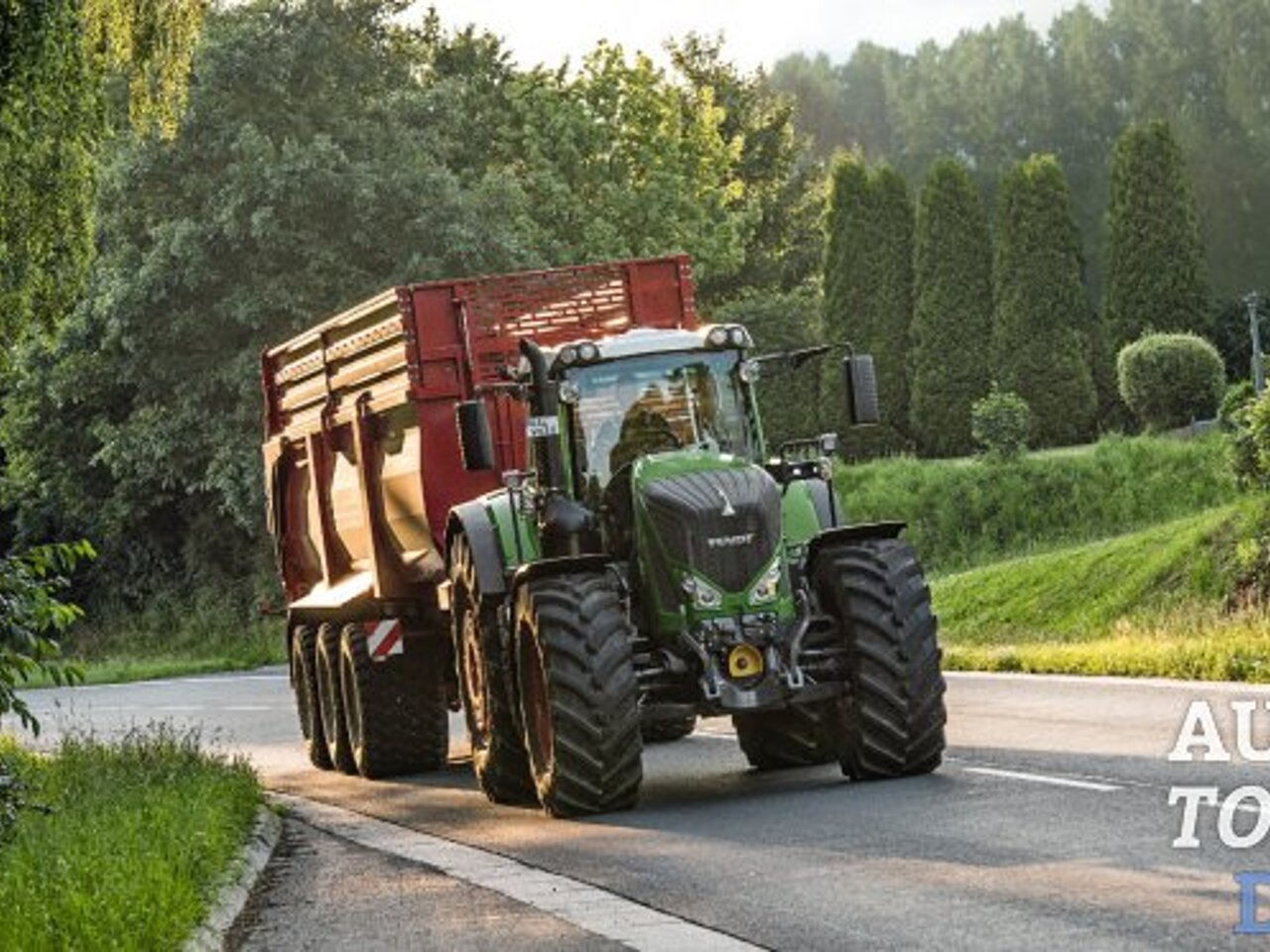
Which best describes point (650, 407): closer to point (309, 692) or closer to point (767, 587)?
point (767, 587)

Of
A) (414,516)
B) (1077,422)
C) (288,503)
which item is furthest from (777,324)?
(414,516)

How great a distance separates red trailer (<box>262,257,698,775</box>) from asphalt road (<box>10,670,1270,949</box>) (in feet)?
2.29

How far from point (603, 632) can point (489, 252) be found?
3861 cm

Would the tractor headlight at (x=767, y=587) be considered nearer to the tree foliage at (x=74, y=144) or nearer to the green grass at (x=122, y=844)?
the green grass at (x=122, y=844)

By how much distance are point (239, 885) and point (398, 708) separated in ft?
29.0

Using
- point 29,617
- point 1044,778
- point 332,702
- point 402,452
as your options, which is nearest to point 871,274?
point 332,702

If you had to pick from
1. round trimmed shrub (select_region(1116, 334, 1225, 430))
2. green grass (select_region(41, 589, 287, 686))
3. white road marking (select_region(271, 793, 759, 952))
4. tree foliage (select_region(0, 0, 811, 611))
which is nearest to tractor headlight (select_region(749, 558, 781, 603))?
white road marking (select_region(271, 793, 759, 952))

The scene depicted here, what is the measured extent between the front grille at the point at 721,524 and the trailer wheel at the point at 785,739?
208 centimetres

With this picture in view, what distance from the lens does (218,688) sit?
139 ft

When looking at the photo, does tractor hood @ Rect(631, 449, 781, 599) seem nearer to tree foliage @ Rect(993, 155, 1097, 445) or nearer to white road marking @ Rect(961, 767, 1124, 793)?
white road marking @ Rect(961, 767, 1124, 793)

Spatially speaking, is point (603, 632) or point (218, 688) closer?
point (603, 632)

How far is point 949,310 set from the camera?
56969 mm

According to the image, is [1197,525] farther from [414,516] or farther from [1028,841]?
[1028,841]

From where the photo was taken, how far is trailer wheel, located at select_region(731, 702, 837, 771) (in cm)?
1909
